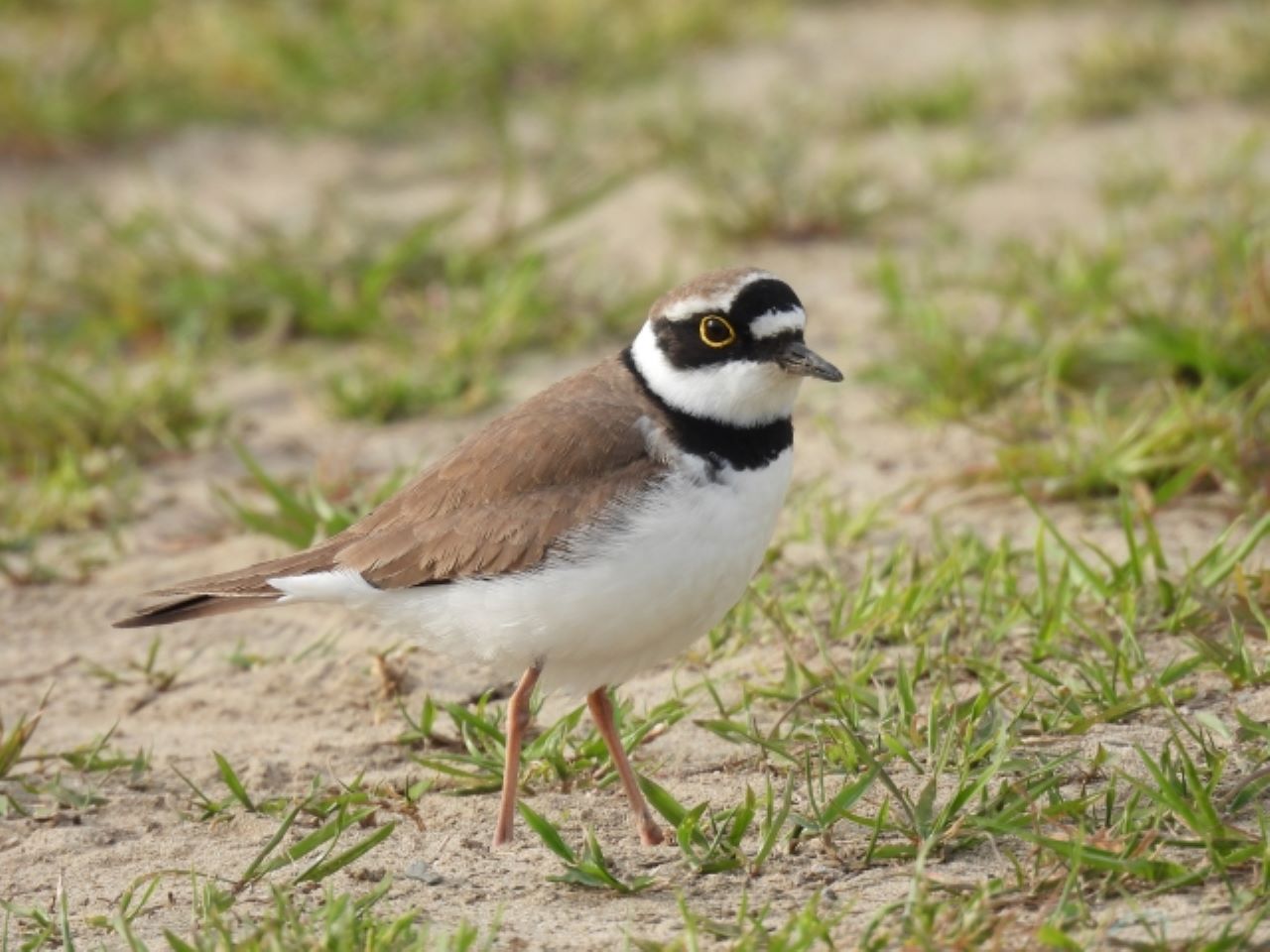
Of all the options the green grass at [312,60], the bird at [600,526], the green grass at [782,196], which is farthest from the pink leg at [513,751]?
the green grass at [312,60]

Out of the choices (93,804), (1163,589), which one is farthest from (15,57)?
(1163,589)

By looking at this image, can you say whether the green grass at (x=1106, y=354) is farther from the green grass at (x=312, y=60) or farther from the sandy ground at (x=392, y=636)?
the green grass at (x=312, y=60)

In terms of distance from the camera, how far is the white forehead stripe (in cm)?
452

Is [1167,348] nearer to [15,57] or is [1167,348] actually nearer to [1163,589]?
[1163,589]

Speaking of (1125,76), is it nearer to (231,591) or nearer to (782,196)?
(782,196)

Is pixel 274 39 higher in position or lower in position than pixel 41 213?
higher

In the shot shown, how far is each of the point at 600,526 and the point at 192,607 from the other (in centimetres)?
116

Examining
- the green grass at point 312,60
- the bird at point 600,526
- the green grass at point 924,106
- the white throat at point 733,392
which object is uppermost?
the green grass at point 312,60

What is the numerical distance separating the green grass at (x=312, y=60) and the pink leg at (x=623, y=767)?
18.4ft

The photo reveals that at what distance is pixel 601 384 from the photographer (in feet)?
15.4

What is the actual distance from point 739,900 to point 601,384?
1343mm

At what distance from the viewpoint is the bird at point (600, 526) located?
420 cm

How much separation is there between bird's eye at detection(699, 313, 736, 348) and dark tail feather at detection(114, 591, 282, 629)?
49.3 inches

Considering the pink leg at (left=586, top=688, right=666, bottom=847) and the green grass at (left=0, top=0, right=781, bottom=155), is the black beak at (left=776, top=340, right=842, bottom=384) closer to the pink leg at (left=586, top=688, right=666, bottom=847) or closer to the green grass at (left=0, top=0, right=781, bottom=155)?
the pink leg at (left=586, top=688, right=666, bottom=847)
